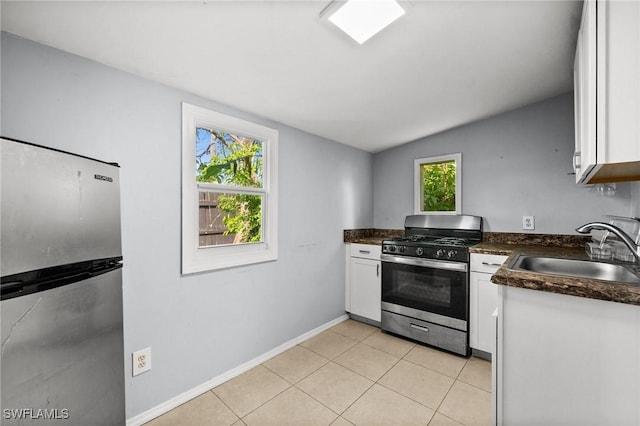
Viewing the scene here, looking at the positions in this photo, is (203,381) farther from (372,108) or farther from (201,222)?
(372,108)

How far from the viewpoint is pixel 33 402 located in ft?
2.76

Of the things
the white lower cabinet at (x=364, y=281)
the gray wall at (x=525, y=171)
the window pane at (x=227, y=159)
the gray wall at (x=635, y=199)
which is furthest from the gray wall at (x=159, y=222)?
the gray wall at (x=635, y=199)

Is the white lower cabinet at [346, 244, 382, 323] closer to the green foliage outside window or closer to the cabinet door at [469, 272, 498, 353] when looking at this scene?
the cabinet door at [469, 272, 498, 353]

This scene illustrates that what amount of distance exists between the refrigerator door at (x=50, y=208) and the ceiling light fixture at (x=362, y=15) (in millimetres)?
1197

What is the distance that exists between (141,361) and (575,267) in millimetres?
2645

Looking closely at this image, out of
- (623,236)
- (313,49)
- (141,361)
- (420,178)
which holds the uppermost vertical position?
(313,49)

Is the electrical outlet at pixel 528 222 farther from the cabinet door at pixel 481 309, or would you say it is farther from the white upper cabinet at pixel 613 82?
the white upper cabinet at pixel 613 82

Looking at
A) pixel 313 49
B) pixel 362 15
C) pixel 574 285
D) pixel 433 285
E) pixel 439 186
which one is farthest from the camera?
pixel 439 186

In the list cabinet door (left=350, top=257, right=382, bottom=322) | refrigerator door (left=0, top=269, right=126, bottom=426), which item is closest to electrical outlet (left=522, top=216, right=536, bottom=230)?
cabinet door (left=350, top=257, right=382, bottom=322)

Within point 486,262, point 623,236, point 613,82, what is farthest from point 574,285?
point 486,262

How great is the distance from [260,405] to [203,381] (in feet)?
1.49

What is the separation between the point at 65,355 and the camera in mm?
951

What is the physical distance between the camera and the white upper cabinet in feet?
3.12

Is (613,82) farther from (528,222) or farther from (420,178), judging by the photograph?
(420,178)
